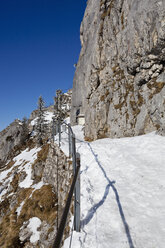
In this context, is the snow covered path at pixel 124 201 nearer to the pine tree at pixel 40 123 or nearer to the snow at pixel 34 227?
the snow at pixel 34 227

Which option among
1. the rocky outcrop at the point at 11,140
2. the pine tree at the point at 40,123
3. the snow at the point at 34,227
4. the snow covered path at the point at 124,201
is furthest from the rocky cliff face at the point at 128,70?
the rocky outcrop at the point at 11,140

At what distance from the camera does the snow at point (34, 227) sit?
10133 mm

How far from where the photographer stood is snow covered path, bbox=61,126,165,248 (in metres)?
3.20

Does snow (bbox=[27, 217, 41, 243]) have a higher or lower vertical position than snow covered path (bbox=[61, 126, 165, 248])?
lower

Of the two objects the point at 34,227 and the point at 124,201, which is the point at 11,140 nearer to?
the point at 34,227

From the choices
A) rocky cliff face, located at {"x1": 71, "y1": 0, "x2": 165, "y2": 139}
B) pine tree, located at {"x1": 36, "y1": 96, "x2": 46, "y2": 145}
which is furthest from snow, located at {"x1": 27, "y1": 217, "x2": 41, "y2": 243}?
pine tree, located at {"x1": 36, "y1": 96, "x2": 46, "y2": 145}

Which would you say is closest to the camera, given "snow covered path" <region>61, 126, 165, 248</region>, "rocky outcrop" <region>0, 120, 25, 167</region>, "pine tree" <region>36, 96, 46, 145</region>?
"snow covered path" <region>61, 126, 165, 248</region>

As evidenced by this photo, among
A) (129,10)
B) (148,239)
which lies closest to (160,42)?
(129,10)

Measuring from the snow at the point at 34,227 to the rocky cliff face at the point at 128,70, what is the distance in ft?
38.7

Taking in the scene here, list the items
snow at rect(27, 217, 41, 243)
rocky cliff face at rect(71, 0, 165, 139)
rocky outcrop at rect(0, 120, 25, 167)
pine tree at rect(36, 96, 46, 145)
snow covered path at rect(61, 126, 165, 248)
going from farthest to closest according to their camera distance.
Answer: rocky outcrop at rect(0, 120, 25, 167) → pine tree at rect(36, 96, 46, 145) → rocky cliff face at rect(71, 0, 165, 139) → snow at rect(27, 217, 41, 243) → snow covered path at rect(61, 126, 165, 248)

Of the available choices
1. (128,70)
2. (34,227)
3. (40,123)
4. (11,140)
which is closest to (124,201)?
(34,227)

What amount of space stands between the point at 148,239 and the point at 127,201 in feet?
4.49

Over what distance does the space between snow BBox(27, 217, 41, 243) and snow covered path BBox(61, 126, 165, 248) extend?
7684 mm

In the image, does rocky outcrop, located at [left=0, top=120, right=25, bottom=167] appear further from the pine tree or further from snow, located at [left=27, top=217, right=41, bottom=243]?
snow, located at [left=27, top=217, right=41, bottom=243]
